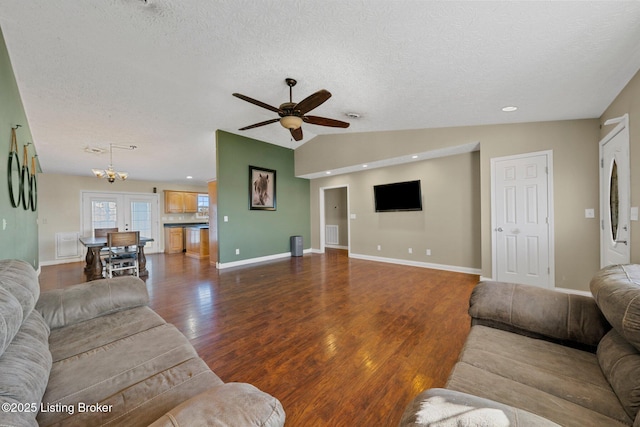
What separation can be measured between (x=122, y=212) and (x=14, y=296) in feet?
27.0

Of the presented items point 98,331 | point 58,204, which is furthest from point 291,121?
point 58,204

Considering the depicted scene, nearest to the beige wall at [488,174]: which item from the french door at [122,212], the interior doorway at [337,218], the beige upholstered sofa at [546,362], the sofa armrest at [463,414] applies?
the interior doorway at [337,218]

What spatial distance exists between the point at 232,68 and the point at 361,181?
4.12 metres

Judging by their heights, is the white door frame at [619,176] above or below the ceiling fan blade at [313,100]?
below

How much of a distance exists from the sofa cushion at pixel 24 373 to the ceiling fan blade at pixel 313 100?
2463mm

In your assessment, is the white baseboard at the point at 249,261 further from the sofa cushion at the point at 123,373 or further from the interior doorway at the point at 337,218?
the sofa cushion at the point at 123,373

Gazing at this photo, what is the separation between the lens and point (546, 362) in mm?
1182

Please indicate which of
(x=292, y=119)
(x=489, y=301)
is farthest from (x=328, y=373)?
(x=292, y=119)

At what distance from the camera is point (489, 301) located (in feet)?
5.22

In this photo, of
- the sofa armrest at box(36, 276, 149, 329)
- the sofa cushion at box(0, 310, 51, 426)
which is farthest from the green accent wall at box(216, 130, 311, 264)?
the sofa cushion at box(0, 310, 51, 426)

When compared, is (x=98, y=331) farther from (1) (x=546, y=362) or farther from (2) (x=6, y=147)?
(1) (x=546, y=362)

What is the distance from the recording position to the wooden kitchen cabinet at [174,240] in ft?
26.5

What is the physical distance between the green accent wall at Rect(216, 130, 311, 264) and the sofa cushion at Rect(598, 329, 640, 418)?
5252 millimetres

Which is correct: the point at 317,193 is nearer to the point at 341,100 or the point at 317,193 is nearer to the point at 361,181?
the point at 361,181
